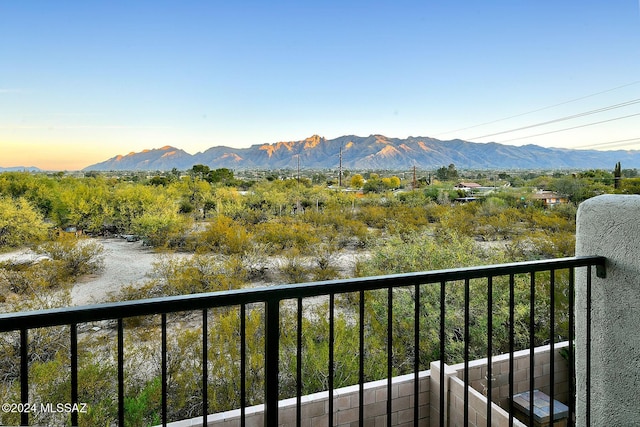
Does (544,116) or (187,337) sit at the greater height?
(544,116)

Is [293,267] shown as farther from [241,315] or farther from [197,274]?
[241,315]

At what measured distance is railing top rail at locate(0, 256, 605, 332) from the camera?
714 mm

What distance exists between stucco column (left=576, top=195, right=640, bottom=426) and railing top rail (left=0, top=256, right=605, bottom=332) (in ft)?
1.37

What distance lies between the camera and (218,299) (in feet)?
2.74

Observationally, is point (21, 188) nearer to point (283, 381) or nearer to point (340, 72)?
point (283, 381)

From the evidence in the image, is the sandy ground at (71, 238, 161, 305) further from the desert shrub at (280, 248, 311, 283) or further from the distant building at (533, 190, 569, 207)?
the distant building at (533, 190, 569, 207)

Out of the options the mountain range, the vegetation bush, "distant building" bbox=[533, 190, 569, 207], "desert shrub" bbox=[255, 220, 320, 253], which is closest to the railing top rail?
the vegetation bush

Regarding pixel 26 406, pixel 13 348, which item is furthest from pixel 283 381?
pixel 26 406

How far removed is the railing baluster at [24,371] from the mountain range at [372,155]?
30.2 ft

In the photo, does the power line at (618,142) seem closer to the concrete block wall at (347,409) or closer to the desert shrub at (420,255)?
the desert shrub at (420,255)

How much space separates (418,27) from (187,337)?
8.25m

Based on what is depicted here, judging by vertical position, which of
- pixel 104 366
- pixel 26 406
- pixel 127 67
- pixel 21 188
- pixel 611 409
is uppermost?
pixel 127 67

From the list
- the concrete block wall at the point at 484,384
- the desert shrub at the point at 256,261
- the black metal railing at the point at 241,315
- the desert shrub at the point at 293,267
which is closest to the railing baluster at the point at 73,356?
the black metal railing at the point at 241,315

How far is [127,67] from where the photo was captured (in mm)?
8648
